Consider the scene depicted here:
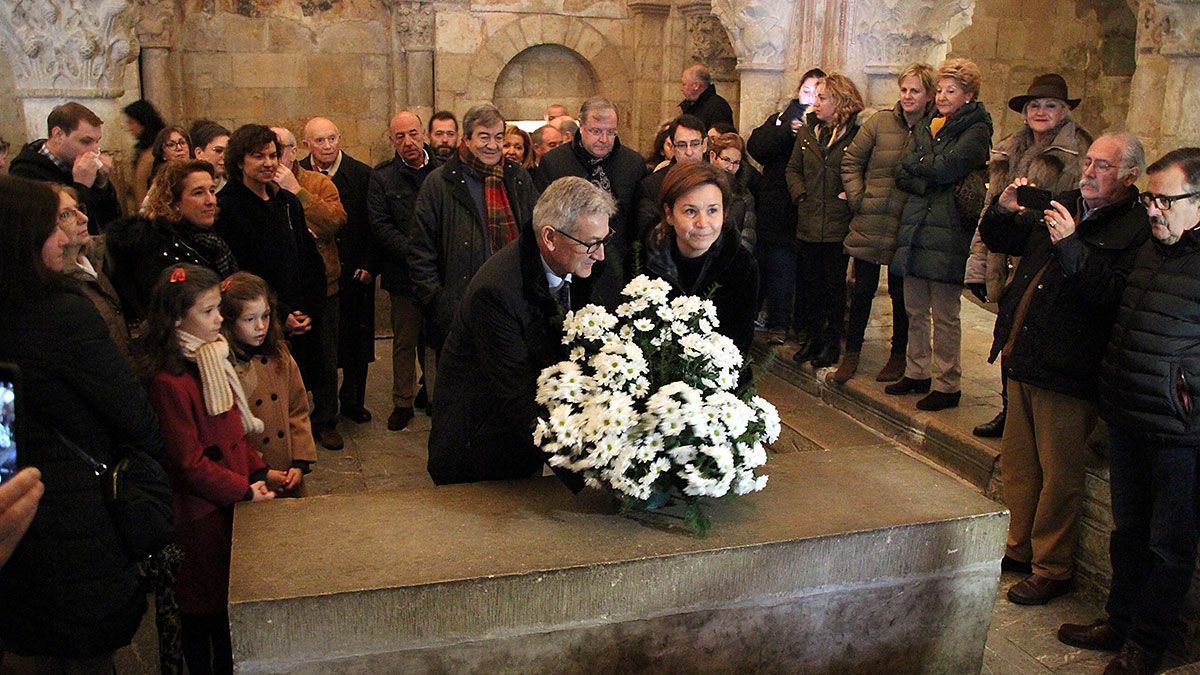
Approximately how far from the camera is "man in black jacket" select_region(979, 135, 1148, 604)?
358cm

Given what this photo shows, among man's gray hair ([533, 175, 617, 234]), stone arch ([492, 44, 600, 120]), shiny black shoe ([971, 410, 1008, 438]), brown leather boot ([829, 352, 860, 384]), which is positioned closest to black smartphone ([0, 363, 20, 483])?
man's gray hair ([533, 175, 617, 234])

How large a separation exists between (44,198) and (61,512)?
74 cm

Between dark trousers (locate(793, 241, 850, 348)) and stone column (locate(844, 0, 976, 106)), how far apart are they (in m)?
1.41

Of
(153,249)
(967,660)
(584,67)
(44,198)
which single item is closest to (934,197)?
(967,660)

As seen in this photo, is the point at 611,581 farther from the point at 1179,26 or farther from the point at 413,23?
the point at 413,23

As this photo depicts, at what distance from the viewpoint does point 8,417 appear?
1.94 m

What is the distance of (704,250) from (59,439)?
196cm

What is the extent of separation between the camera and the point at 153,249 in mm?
3957

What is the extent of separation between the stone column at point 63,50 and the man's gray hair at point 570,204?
12.8 feet

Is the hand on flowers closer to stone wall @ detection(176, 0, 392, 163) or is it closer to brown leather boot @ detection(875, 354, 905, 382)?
brown leather boot @ detection(875, 354, 905, 382)

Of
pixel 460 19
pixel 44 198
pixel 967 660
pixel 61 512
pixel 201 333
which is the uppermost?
pixel 460 19

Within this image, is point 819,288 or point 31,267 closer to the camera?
point 31,267

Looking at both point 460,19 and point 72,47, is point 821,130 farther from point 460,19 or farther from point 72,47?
point 460,19

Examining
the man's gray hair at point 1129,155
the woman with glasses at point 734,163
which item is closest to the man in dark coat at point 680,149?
the woman with glasses at point 734,163
